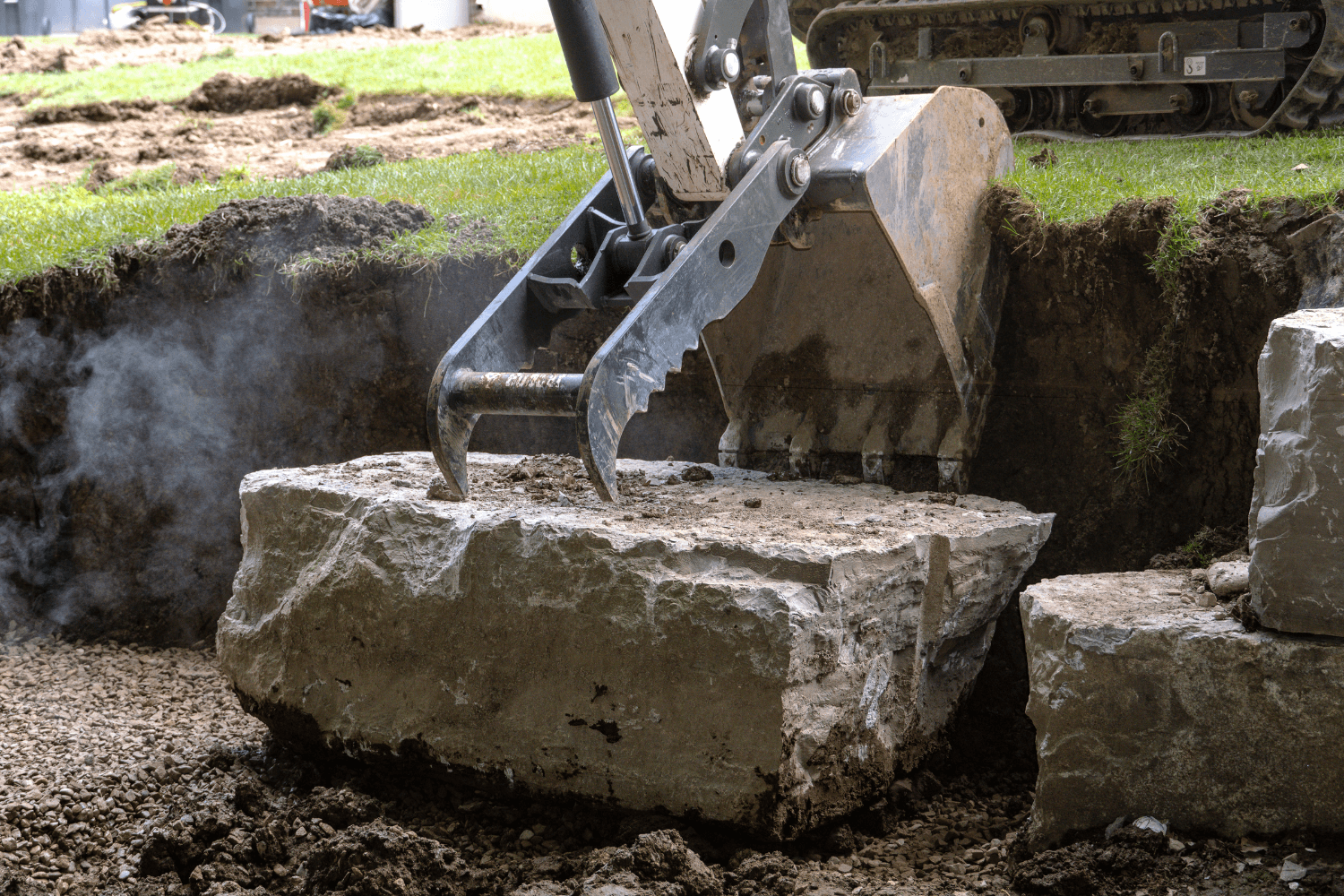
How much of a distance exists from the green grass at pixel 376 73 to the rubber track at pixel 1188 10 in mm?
4400

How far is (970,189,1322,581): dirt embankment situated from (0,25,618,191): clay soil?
16.8 ft

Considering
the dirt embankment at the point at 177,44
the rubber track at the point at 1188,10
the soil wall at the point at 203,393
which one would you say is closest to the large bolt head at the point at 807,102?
the soil wall at the point at 203,393

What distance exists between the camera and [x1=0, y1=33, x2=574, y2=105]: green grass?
1152 cm

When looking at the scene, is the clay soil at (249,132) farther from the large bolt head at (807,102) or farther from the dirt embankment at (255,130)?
the large bolt head at (807,102)

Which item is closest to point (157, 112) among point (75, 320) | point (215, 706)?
point (75, 320)

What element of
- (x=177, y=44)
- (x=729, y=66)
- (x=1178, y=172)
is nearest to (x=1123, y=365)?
(x=1178, y=172)

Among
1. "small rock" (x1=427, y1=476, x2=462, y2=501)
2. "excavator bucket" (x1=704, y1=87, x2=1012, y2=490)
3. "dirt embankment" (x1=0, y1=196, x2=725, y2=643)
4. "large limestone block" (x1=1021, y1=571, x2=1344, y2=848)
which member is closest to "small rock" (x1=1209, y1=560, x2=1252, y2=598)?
"large limestone block" (x1=1021, y1=571, x2=1344, y2=848)

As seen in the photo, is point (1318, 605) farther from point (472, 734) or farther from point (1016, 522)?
point (472, 734)

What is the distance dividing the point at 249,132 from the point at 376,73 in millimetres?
2136

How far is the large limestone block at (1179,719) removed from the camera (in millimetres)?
2539

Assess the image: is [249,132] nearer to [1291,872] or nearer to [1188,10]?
[1188,10]

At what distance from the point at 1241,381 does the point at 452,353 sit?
96.0 inches

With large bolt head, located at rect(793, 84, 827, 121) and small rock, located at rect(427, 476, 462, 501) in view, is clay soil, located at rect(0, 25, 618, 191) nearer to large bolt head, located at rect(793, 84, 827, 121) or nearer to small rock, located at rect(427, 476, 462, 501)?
large bolt head, located at rect(793, 84, 827, 121)

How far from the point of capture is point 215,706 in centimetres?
453
